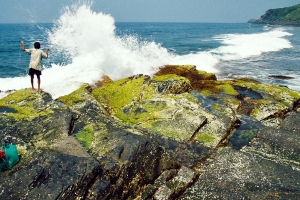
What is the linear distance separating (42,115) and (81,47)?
632 inches

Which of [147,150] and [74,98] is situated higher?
[74,98]

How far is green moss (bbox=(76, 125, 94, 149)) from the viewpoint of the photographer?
476cm

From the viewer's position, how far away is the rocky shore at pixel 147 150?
11.8 ft

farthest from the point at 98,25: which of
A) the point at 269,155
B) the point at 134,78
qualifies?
the point at 269,155

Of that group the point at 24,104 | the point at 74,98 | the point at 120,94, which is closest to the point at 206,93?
the point at 120,94

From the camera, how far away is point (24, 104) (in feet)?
20.4

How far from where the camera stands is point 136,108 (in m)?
7.36

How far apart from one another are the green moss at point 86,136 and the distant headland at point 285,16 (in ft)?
488

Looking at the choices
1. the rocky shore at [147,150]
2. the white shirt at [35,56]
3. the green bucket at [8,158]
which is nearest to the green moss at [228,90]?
the rocky shore at [147,150]

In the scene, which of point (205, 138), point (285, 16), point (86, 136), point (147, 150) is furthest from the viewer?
point (285, 16)

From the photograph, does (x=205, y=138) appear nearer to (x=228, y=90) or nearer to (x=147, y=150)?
(x=147, y=150)

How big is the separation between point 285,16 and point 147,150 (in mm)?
182617

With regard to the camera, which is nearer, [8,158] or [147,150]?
[8,158]

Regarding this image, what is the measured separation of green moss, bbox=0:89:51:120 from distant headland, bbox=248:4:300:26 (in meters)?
148
